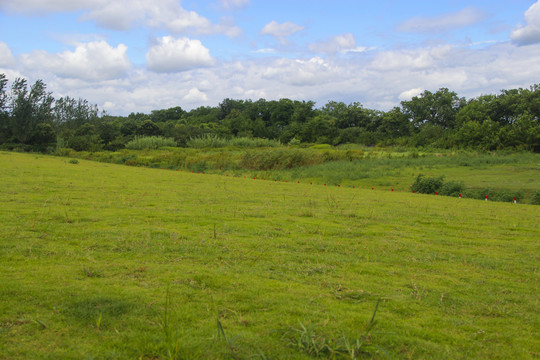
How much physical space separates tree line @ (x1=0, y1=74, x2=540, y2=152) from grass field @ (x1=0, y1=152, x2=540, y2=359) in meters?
44.1

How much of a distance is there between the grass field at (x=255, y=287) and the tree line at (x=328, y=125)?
44.1 m

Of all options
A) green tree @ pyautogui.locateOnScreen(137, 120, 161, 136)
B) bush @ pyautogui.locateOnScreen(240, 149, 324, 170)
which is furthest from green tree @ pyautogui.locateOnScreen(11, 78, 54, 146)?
bush @ pyautogui.locateOnScreen(240, 149, 324, 170)

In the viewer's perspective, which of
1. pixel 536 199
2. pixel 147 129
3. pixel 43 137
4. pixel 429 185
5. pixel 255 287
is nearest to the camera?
pixel 255 287

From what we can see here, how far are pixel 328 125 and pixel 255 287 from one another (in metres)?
70.4

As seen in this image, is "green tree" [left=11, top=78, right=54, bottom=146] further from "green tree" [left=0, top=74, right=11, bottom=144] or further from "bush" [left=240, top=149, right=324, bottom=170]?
"bush" [left=240, top=149, right=324, bottom=170]

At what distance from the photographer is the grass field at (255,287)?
3.51m

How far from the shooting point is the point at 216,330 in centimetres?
368

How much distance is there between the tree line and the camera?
4944cm

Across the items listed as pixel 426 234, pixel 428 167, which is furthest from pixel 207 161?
pixel 426 234

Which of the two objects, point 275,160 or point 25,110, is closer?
point 275,160

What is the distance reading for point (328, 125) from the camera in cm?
7356

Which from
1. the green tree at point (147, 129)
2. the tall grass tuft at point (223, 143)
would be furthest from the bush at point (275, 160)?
the green tree at point (147, 129)

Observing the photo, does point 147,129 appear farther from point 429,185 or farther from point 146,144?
point 429,185

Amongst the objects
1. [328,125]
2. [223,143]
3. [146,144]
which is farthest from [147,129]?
[328,125]
